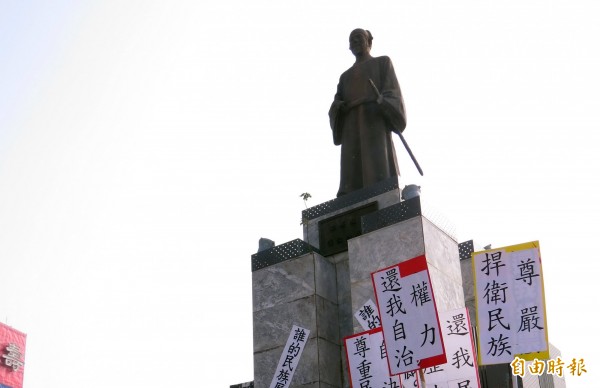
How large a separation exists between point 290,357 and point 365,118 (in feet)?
14.1

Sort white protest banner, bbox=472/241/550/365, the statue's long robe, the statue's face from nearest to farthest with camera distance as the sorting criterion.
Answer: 1. white protest banner, bbox=472/241/550/365
2. the statue's long robe
3. the statue's face

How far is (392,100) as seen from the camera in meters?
12.9

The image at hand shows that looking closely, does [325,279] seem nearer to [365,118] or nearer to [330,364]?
[330,364]

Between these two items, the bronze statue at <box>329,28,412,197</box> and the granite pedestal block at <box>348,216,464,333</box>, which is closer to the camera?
the granite pedestal block at <box>348,216,464,333</box>

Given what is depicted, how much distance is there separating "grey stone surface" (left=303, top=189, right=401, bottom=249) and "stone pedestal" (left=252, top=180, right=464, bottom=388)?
16 mm

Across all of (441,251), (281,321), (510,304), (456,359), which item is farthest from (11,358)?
(510,304)

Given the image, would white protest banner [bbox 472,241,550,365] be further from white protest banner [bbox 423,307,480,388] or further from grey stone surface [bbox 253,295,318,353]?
grey stone surface [bbox 253,295,318,353]

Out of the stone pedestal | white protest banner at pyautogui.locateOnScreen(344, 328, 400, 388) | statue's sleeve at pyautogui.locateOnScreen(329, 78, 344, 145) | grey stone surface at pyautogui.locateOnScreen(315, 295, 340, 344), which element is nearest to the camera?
white protest banner at pyautogui.locateOnScreen(344, 328, 400, 388)

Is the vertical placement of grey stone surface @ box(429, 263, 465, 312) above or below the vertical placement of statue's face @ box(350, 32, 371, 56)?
below

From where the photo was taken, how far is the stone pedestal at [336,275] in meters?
10.6

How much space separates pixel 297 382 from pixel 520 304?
11.4 feet

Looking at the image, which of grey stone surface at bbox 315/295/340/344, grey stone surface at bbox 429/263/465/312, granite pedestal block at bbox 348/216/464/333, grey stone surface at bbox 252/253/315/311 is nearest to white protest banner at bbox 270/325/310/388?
grey stone surface at bbox 315/295/340/344

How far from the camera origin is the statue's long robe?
504 inches

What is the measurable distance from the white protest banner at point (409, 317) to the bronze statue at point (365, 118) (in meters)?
3.83
